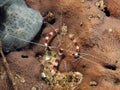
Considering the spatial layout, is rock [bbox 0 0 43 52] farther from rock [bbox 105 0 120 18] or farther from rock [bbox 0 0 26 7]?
rock [bbox 105 0 120 18]

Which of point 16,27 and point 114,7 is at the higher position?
point 114,7

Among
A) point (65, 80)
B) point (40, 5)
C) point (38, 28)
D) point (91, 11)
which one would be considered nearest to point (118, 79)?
point (65, 80)

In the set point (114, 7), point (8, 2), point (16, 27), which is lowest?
point (16, 27)

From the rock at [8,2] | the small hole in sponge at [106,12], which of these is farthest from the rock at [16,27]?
the small hole in sponge at [106,12]

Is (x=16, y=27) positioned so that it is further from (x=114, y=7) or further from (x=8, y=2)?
(x=114, y=7)

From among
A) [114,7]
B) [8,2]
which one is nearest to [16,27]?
[8,2]

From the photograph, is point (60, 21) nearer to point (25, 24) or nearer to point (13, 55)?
point (25, 24)

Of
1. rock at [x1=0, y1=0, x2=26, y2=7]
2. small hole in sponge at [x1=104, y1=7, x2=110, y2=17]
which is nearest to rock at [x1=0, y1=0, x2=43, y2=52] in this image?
rock at [x1=0, y1=0, x2=26, y2=7]

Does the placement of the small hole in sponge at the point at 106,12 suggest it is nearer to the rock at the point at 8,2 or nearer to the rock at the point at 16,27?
the rock at the point at 16,27

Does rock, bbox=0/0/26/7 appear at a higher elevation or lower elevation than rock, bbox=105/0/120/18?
higher
